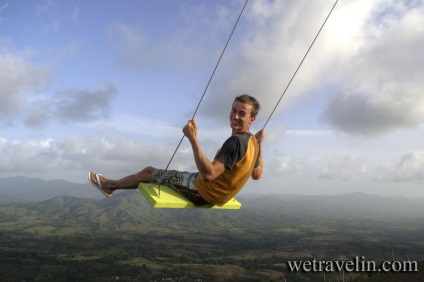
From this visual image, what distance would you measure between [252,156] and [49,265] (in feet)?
565

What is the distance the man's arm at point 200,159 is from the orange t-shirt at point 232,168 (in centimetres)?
20

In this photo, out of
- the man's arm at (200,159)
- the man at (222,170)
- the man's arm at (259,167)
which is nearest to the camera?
the man's arm at (200,159)

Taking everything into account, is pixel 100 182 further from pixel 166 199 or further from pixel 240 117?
pixel 240 117

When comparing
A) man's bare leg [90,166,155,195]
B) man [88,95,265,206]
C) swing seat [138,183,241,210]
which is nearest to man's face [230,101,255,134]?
man [88,95,265,206]

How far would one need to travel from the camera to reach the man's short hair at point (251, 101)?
616 centimetres

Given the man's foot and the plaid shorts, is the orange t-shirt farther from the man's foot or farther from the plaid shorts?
the man's foot

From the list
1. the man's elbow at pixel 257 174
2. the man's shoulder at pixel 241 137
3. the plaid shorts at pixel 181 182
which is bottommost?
the plaid shorts at pixel 181 182

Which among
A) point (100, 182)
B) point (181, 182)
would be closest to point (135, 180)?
point (100, 182)

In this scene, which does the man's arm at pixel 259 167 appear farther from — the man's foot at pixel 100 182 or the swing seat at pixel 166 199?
the man's foot at pixel 100 182

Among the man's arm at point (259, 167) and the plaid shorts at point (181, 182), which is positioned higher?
the man's arm at point (259, 167)

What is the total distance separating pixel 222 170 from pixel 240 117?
1.12 metres

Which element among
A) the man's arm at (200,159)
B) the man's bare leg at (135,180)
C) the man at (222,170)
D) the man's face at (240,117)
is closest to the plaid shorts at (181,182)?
the man at (222,170)

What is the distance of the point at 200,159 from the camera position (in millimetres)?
5211

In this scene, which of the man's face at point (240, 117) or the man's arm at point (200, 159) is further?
the man's face at point (240, 117)
